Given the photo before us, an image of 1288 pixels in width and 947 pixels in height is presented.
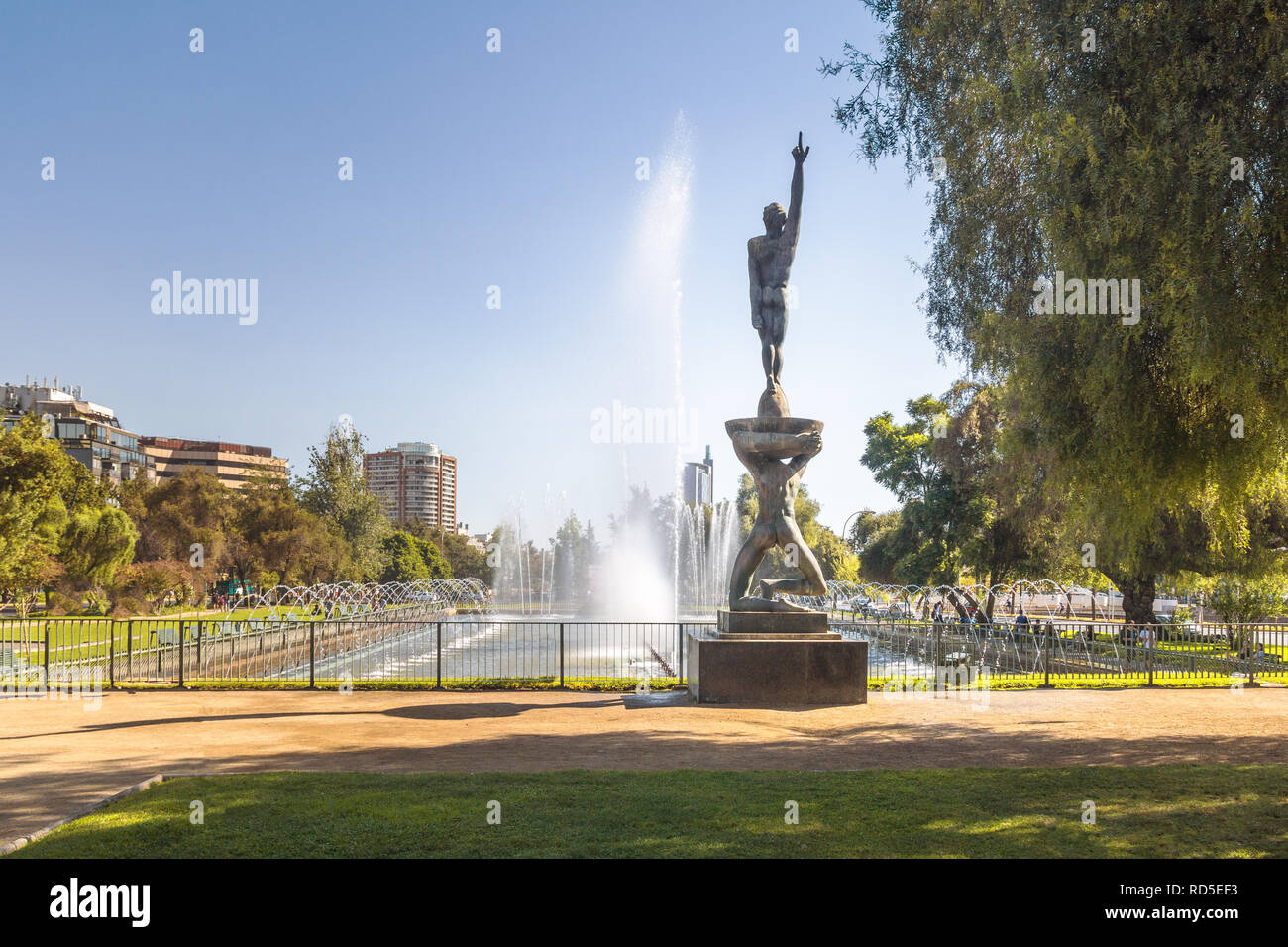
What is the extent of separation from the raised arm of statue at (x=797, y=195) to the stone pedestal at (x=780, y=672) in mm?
7229

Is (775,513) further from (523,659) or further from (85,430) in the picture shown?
(85,430)

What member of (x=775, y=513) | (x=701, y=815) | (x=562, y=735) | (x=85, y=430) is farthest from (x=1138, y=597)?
(x=85, y=430)

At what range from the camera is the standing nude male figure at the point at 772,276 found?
16.4 metres

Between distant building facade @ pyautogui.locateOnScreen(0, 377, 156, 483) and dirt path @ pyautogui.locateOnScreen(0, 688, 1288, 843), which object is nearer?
dirt path @ pyautogui.locateOnScreen(0, 688, 1288, 843)

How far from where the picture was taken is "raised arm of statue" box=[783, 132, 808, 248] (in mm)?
15891

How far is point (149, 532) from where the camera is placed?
53.2 metres

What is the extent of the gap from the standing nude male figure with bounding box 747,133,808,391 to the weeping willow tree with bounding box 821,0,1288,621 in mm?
3577

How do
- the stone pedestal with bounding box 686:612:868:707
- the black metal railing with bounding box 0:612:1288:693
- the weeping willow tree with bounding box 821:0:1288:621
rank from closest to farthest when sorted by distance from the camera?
1. the weeping willow tree with bounding box 821:0:1288:621
2. the stone pedestal with bounding box 686:612:868:707
3. the black metal railing with bounding box 0:612:1288:693

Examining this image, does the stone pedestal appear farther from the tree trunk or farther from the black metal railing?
the tree trunk

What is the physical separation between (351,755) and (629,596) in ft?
130

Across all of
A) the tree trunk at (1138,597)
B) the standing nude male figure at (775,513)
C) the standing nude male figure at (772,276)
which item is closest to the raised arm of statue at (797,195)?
the standing nude male figure at (772,276)

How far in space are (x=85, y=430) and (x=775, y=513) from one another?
121 meters

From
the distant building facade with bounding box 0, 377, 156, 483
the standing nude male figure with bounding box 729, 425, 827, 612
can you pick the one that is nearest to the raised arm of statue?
the standing nude male figure with bounding box 729, 425, 827, 612
